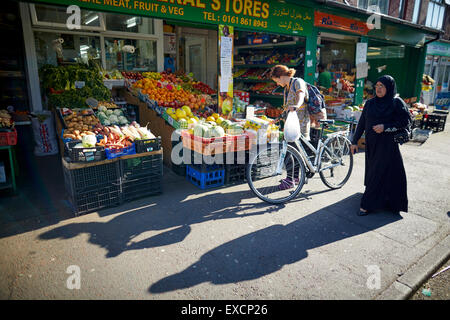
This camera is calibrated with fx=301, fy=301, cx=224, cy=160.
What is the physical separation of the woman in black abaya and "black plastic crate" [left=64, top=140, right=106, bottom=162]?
3.82 m

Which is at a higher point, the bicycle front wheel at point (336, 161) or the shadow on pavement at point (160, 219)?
the bicycle front wheel at point (336, 161)

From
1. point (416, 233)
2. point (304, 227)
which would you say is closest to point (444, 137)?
point (416, 233)

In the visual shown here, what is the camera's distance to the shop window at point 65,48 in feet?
25.9

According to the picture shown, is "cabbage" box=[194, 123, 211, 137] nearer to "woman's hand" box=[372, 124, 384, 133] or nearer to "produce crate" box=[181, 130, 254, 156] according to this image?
"produce crate" box=[181, 130, 254, 156]

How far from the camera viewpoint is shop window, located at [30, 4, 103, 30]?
7.51 m

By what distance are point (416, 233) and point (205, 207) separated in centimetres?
300

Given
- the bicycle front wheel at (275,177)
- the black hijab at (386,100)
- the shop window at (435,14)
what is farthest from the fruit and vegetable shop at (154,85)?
the shop window at (435,14)

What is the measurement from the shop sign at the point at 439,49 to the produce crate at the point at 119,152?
18617mm

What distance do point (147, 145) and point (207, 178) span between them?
4.18ft

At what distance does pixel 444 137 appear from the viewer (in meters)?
10.5

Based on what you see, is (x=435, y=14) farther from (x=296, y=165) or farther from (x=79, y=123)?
(x=79, y=123)

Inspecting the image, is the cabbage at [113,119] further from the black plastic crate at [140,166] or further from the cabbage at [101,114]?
the black plastic crate at [140,166]

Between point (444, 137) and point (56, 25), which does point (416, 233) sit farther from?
point (56, 25)

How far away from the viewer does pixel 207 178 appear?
5.41 m
